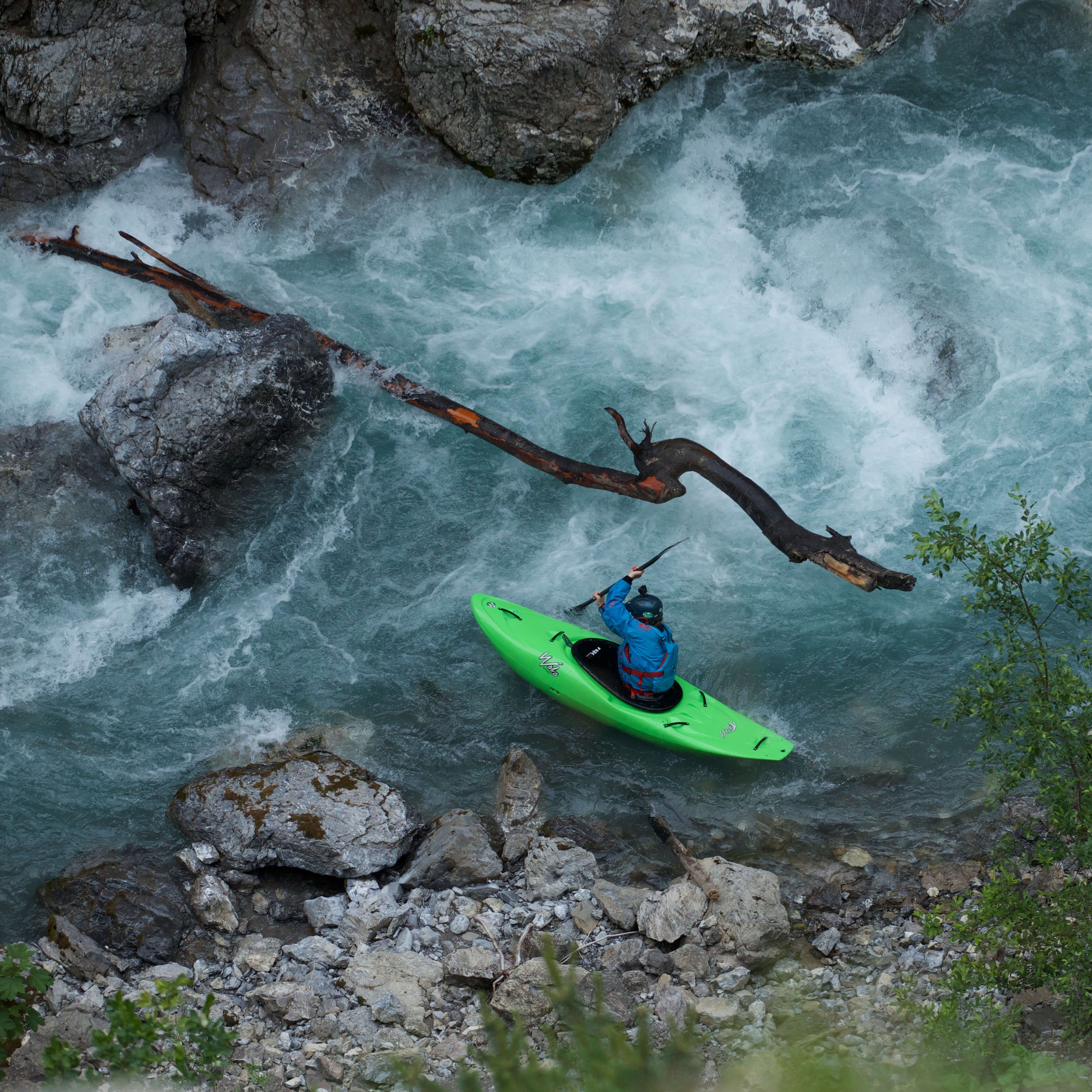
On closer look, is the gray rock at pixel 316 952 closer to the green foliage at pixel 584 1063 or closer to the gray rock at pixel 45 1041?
the gray rock at pixel 45 1041

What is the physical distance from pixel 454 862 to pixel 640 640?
78.4 inches

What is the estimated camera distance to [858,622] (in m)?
8.71

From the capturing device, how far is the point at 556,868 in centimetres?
719

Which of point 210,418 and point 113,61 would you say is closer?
point 210,418

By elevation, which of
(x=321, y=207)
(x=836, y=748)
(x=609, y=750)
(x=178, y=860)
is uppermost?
(x=321, y=207)

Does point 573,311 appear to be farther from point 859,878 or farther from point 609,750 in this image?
point 859,878

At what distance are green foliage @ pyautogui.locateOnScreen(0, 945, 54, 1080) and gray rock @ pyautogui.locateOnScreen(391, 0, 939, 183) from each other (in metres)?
8.03

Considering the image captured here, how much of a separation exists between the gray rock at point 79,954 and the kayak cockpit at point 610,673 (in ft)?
12.2

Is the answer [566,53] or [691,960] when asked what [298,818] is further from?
[566,53]

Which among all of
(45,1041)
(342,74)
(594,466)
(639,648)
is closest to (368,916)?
(45,1041)

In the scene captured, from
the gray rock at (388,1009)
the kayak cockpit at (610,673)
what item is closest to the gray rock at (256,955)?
the gray rock at (388,1009)

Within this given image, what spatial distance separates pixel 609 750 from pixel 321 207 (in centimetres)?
613

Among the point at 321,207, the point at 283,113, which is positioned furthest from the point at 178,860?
the point at 283,113

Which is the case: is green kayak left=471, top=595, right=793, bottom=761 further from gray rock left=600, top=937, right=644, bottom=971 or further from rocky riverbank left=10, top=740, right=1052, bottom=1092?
gray rock left=600, top=937, right=644, bottom=971
